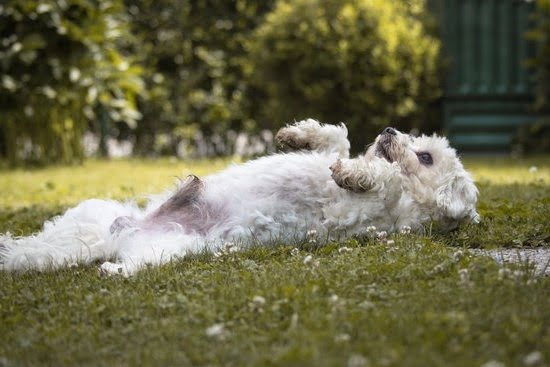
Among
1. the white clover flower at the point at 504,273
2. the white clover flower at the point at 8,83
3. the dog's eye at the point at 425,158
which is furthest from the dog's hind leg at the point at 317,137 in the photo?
the white clover flower at the point at 8,83

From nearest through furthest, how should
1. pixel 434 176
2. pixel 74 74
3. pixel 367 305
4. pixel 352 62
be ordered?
pixel 367 305 → pixel 434 176 → pixel 74 74 → pixel 352 62

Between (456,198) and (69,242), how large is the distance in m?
2.42

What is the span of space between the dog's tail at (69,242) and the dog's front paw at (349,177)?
4.26 ft

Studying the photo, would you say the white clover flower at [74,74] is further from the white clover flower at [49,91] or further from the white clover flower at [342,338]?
the white clover flower at [342,338]

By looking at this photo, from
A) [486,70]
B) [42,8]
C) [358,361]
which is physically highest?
[42,8]

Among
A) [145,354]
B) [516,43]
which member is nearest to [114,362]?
[145,354]

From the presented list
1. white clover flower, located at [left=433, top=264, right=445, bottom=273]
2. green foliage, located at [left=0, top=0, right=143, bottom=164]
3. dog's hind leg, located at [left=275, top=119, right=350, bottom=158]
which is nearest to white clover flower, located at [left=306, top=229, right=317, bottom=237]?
dog's hind leg, located at [left=275, top=119, right=350, bottom=158]

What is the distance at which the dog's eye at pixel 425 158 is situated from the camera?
17.5 feet

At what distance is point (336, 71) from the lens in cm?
1262

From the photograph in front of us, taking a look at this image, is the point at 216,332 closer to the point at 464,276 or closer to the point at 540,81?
the point at 464,276

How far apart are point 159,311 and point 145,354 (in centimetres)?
60

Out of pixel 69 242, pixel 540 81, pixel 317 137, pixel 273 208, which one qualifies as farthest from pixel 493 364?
pixel 540 81

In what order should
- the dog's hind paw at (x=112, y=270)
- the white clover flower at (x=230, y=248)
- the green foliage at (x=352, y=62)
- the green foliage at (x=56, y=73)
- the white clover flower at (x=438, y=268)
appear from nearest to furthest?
the white clover flower at (x=438, y=268) → the dog's hind paw at (x=112, y=270) → the white clover flower at (x=230, y=248) → the green foliage at (x=56, y=73) → the green foliage at (x=352, y=62)

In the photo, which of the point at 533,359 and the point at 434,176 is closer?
the point at 533,359
